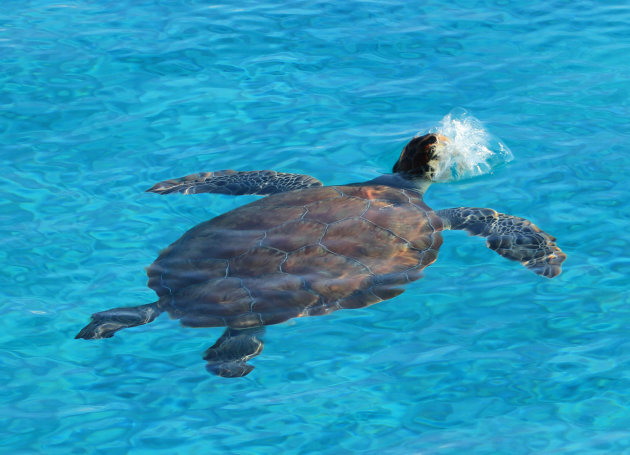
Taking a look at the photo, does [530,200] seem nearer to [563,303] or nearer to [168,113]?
[563,303]

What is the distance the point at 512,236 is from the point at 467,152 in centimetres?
136

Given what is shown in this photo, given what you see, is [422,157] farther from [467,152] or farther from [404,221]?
[404,221]

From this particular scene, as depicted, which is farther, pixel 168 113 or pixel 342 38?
pixel 342 38

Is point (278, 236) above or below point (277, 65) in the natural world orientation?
below

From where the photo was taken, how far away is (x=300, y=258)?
5.34m

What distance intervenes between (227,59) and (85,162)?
8.44ft

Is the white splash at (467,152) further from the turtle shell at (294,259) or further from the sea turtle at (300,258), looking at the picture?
the turtle shell at (294,259)

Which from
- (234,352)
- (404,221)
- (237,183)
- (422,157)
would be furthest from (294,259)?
(422,157)

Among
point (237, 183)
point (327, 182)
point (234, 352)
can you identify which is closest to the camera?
point (234, 352)

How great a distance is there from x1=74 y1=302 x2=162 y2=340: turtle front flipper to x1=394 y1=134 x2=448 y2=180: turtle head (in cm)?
268

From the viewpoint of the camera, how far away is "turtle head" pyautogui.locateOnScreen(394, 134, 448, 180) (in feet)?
22.3

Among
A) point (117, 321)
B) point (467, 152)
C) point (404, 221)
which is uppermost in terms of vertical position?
point (467, 152)

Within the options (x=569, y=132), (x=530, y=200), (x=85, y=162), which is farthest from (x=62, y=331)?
(x=569, y=132)

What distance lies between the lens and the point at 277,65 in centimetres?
907
